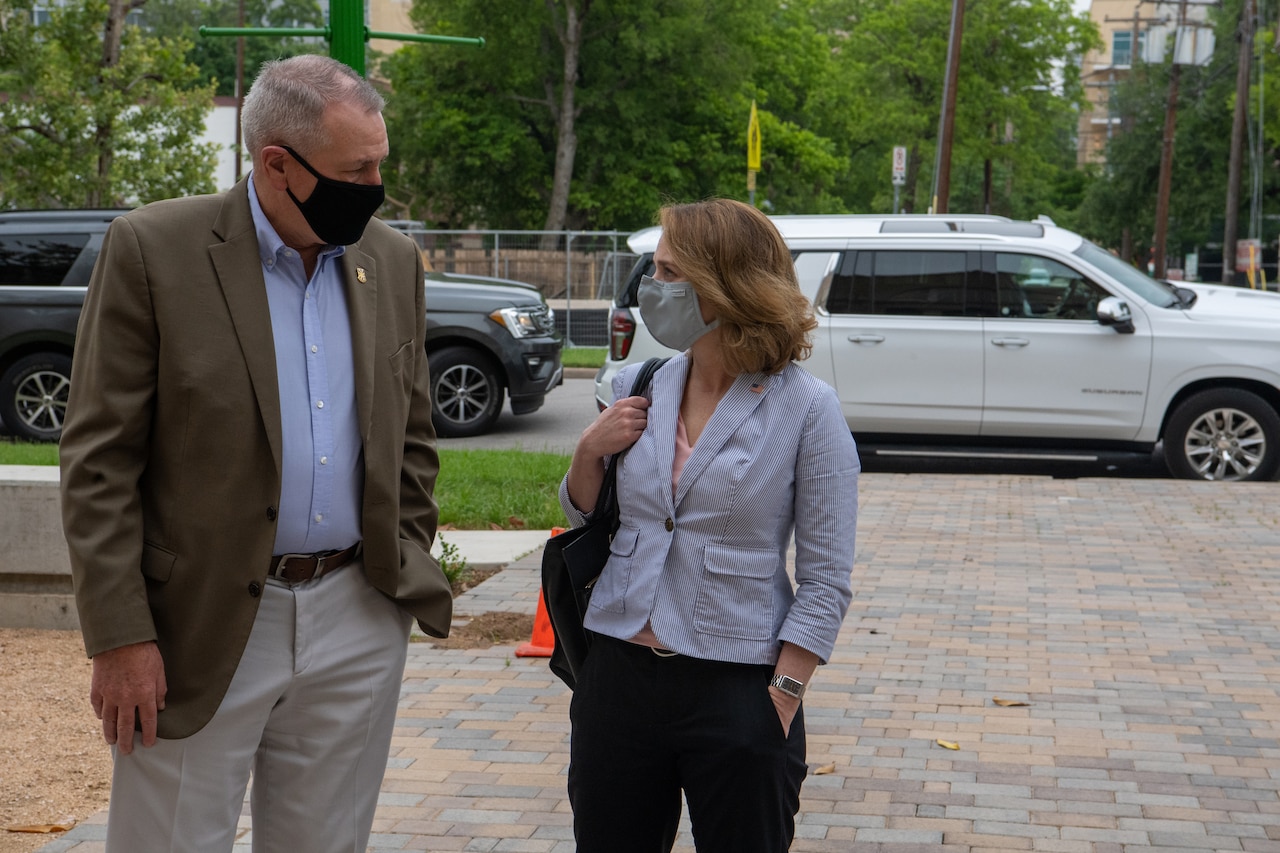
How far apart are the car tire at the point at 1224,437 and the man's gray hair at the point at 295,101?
9631 mm

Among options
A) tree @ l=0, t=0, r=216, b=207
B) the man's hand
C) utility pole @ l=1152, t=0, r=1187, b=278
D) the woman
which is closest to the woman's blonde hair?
the woman

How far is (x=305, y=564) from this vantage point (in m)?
2.70

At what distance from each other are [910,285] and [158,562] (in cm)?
953

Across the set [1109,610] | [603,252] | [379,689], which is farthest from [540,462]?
[603,252]

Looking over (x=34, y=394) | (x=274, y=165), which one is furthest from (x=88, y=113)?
(x=274, y=165)

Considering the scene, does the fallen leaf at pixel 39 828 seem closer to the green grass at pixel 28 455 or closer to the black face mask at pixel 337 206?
the black face mask at pixel 337 206

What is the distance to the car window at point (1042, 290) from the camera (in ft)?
36.8

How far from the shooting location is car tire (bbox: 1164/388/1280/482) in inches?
436

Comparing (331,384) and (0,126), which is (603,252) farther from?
(331,384)

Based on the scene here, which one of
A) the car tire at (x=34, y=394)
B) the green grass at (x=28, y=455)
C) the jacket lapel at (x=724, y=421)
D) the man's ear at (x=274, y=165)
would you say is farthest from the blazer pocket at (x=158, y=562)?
the car tire at (x=34, y=394)

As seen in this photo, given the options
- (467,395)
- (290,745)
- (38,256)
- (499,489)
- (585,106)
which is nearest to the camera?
(290,745)

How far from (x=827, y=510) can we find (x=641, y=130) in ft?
124

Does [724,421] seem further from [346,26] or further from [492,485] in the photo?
[492,485]

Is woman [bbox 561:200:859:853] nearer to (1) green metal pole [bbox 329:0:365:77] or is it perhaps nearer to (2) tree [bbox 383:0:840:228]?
(1) green metal pole [bbox 329:0:365:77]
